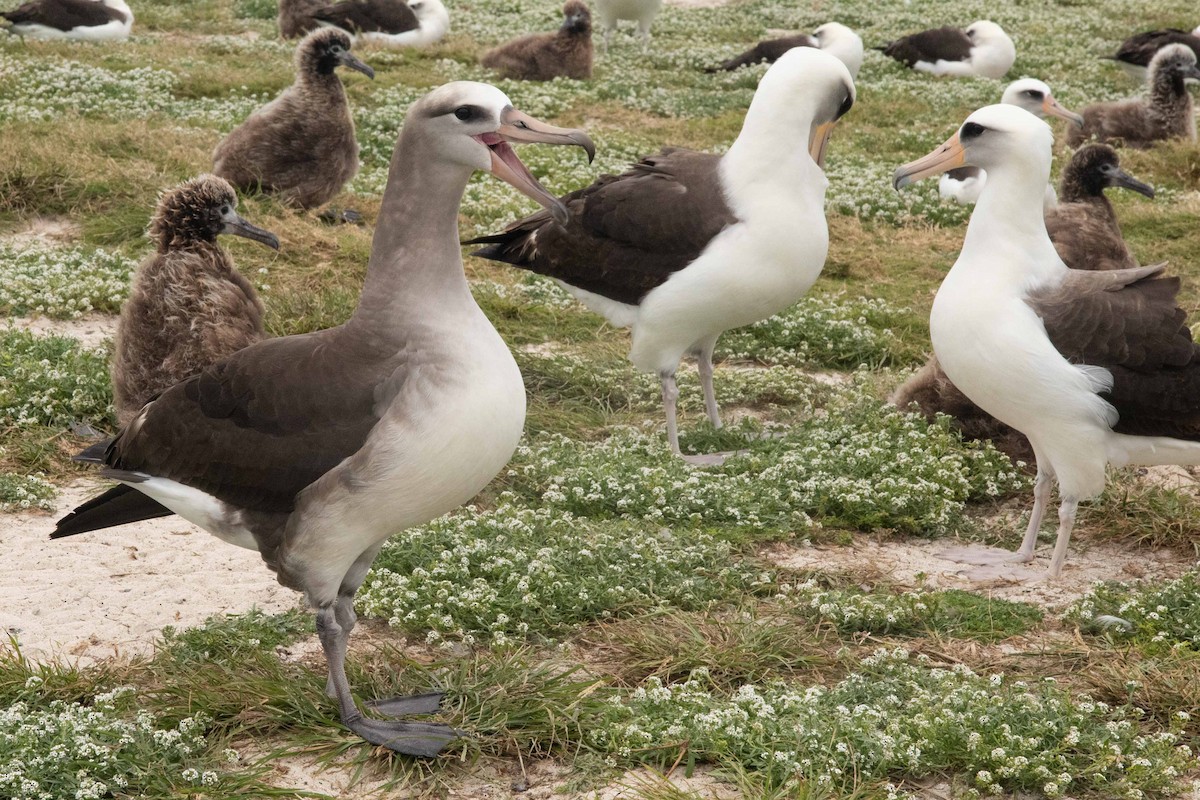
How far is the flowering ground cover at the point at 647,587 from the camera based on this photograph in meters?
3.78

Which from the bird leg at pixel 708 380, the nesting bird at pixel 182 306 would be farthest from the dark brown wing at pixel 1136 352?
the nesting bird at pixel 182 306

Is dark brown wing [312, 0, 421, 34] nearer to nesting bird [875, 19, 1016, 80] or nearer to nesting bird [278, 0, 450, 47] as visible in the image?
nesting bird [278, 0, 450, 47]

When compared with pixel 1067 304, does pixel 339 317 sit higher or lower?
lower

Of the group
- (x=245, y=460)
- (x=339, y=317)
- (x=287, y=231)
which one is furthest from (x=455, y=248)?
(x=287, y=231)

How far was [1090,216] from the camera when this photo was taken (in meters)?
7.59

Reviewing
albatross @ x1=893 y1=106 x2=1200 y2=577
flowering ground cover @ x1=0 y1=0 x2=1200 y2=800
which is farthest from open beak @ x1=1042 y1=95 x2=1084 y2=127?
albatross @ x1=893 y1=106 x2=1200 y2=577

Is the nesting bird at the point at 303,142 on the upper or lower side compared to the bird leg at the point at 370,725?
upper

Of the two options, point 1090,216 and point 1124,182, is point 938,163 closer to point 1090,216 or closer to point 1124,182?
point 1090,216

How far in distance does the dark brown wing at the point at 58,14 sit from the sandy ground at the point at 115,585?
10842 mm

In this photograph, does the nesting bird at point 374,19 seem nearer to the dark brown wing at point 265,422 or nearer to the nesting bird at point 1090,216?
the nesting bird at point 1090,216

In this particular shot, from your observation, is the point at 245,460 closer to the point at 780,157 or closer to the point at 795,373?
the point at 780,157

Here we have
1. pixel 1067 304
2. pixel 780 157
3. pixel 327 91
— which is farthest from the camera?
pixel 327 91

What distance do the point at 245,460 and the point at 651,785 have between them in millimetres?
1486

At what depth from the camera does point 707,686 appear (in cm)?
432
